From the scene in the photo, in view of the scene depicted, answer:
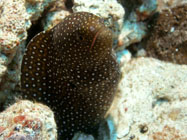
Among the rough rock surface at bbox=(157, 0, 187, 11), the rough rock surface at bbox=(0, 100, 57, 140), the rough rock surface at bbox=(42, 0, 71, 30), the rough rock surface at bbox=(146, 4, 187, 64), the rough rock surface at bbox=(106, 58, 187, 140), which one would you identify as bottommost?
the rough rock surface at bbox=(106, 58, 187, 140)

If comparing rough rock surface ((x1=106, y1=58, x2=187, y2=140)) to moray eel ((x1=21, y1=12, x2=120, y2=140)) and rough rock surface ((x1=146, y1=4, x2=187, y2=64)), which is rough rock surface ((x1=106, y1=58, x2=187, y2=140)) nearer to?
rough rock surface ((x1=146, y1=4, x2=187, y2=64))

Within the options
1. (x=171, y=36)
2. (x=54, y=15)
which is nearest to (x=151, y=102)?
(x=171, y=36)

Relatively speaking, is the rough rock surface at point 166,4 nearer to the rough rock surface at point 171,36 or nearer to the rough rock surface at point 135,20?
the rough rock surface at point 171,36

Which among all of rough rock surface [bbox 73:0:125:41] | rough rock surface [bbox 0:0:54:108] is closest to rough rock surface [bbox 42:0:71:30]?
rough rock surface [bbox 73:0:125:41]

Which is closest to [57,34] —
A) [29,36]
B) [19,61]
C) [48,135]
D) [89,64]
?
[89,64]

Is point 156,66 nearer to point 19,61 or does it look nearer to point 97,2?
point 97,2

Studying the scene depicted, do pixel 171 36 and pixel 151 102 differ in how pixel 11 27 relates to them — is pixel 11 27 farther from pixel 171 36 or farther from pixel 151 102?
pixel 171 36

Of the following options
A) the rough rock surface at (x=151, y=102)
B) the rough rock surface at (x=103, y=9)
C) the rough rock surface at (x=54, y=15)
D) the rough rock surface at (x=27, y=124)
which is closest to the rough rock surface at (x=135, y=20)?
the rough rock surface at (x=151, y=102)

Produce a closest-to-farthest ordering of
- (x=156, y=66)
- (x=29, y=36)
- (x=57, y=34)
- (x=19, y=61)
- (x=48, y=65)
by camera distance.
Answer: (x=57, y=34), (x=48, y=65), (x=19, y=61), (x=29, y=36), (x=156, y=66)
